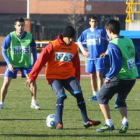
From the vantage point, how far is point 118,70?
33.0 ft

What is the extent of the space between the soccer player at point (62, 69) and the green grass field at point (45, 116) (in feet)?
1.17

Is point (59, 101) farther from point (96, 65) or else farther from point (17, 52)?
point (96, 65)

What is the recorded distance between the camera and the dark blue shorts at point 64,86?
36.0ft

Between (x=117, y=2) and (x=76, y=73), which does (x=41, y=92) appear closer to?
(x=76, y=73)

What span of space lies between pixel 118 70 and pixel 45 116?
10.1ft

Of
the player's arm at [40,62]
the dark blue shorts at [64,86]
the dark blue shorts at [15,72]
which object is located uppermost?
the player's arm at [40,62]

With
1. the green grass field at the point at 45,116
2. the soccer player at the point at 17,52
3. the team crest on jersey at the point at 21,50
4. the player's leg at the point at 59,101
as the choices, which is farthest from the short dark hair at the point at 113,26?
the team crest on jersey at the point at 21,50

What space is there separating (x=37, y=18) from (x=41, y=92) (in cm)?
4152

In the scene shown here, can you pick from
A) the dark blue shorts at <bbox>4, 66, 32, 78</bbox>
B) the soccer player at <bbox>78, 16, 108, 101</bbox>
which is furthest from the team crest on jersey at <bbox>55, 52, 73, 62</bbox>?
the soccer player at <bbox>78, 16, 108, 101</bbox>

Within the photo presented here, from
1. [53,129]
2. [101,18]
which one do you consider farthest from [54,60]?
[101,18]

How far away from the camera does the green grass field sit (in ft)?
33.2

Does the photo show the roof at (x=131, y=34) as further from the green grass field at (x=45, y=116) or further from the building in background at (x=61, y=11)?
the building in background at (x=61, y=11)

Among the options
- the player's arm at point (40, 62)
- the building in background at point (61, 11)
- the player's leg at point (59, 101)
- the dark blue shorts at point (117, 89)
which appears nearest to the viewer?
the dark blue shorts at point (117, 89)

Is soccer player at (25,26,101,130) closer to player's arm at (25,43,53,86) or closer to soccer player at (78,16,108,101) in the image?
player's arm at (25,43,53,86)
